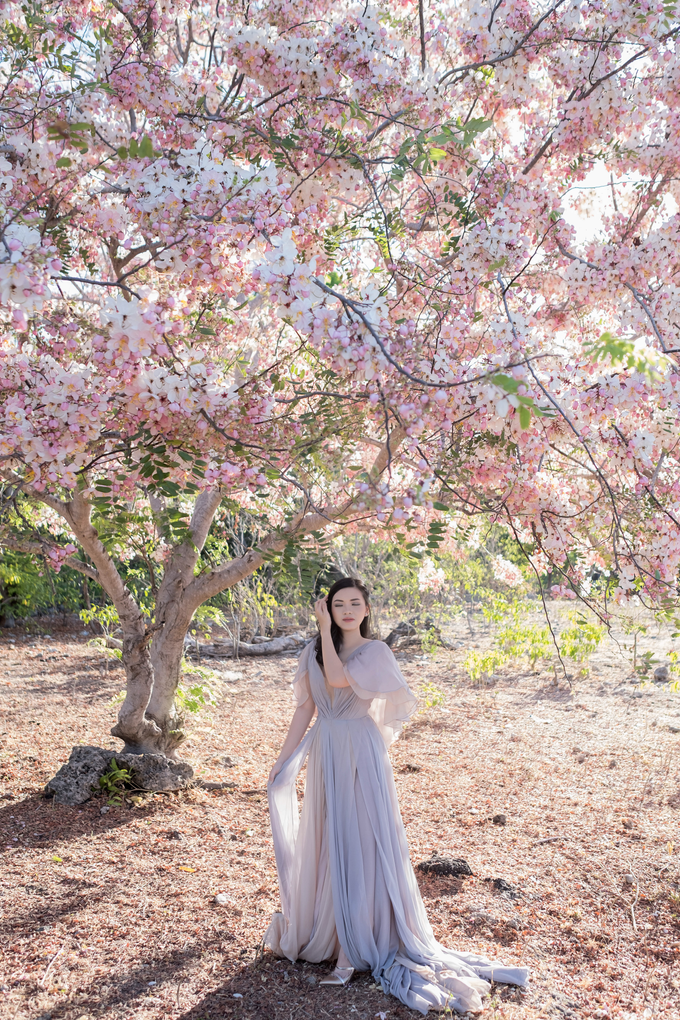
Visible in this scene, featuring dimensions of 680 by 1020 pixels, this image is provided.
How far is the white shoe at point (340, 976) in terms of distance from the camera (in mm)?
2649

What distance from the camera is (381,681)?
286cm

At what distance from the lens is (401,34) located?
3479 mm

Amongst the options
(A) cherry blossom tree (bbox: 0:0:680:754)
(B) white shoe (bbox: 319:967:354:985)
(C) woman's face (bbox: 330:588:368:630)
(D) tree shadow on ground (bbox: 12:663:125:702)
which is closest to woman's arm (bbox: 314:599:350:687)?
(C) woman's face (bbox: 330:588:368:630)

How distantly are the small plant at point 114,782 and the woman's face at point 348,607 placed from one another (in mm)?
2264

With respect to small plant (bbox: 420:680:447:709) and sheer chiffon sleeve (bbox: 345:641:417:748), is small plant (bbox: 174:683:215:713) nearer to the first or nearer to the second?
small plant (bbox: 420:680:447:709)

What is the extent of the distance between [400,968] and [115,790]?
7.79 feet

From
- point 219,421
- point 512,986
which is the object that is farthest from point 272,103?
point 512,986

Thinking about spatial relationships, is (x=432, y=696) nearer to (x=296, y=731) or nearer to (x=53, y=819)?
(x=53, y=819)

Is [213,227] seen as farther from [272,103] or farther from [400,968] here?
[400,968]

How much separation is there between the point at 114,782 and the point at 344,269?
335 cm

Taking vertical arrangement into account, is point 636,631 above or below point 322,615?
below

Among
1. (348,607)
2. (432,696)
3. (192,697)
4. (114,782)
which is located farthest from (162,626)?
(432,696)

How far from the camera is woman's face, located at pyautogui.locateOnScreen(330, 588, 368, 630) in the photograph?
118 inches

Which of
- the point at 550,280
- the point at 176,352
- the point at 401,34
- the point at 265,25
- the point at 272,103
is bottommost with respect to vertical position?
the point at 176,352
